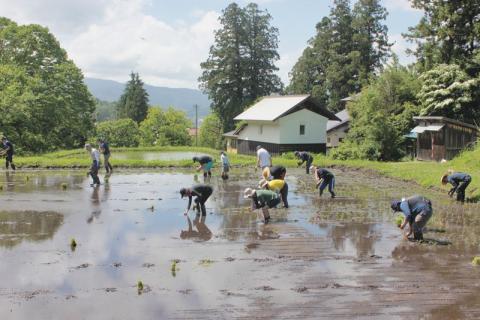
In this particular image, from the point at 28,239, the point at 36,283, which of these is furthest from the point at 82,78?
the point at 36,283

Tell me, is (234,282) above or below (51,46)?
below

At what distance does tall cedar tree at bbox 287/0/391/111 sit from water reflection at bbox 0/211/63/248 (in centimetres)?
4763

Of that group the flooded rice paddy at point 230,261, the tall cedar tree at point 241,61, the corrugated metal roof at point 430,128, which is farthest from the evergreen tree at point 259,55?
the flooded rice paddy at point 230,261

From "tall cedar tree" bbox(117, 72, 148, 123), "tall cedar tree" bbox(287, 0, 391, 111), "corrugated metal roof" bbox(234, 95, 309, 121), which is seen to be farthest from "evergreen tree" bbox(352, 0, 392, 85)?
"tall cedar tree" bbox(117, 72, 148, 123)

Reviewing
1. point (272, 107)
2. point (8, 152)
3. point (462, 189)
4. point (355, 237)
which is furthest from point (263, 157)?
point (272, 107)

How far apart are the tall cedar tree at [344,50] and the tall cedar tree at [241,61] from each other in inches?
245

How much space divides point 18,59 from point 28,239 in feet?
120

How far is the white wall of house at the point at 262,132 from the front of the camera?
145 feet

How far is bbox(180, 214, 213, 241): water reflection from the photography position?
1441 cm

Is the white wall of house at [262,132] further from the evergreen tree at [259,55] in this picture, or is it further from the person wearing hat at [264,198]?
the person wearing hat at [264,198]

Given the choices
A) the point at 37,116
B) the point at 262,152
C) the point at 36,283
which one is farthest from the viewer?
the point at 37,116

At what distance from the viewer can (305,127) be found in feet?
145

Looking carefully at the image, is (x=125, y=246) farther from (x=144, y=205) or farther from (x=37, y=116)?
(x=37, y=116)

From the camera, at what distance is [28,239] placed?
14.1 m
